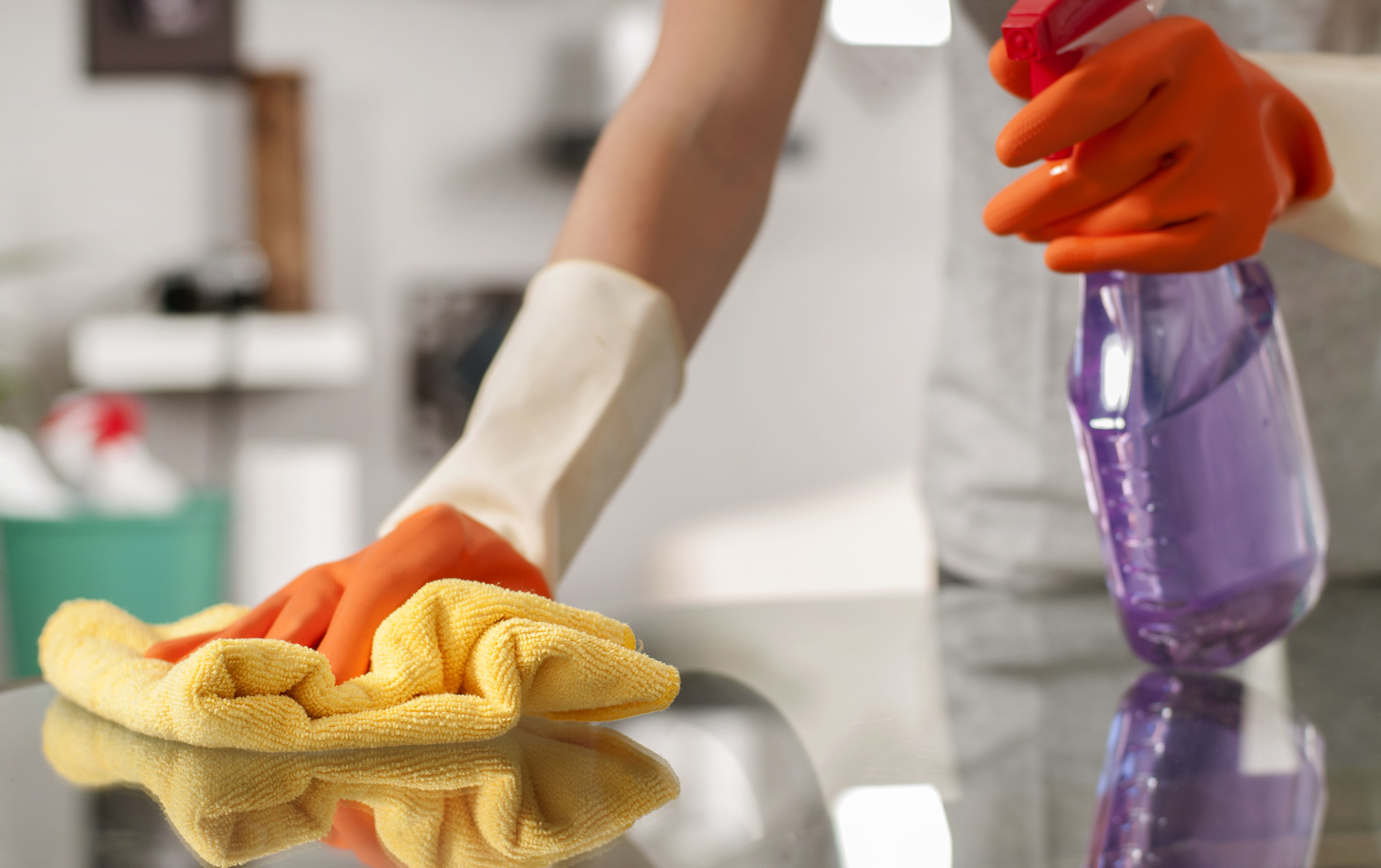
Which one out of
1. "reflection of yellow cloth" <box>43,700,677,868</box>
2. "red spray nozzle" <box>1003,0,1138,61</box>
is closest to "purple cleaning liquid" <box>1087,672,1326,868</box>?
"reflection of yellow cloth" <box>43,700,677,868</box>

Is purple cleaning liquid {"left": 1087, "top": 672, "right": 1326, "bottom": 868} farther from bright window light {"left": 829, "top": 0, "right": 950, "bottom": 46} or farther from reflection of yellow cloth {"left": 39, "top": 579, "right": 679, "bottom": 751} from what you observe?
bright window light {"left": 829, "top": 0, "right": 950, "bottom": 46}

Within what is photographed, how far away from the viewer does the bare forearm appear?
576 mm

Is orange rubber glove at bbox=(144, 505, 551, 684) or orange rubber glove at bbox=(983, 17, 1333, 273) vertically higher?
orange rubber glove at bbox=(983, 17, 1333, 273)

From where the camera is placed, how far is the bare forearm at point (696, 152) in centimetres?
58

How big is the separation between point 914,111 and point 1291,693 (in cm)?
235

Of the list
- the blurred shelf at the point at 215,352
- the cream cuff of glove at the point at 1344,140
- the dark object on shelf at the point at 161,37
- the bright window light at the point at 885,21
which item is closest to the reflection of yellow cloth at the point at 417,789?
the cream cuff of glove at the point at 1344,140

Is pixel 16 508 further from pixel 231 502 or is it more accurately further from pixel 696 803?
pixel 696 803

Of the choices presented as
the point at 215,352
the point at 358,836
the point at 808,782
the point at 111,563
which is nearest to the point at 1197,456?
the point at 808,782

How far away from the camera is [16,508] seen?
6.08ft

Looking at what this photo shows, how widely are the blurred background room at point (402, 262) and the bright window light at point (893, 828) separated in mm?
1995

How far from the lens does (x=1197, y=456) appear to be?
46 centimetres

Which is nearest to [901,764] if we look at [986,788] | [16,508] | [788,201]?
[986,788]

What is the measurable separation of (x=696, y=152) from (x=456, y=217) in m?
1.95

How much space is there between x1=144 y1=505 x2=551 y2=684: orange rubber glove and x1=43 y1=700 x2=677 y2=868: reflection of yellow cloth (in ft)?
0.14
